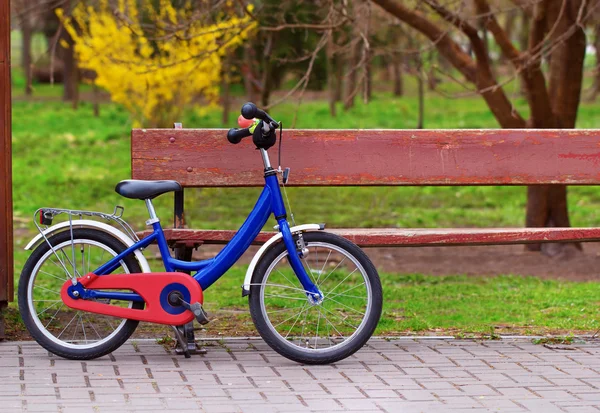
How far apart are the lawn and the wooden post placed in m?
1.14

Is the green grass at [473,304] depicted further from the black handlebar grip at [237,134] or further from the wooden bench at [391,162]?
the black handlebar grip at [237,134]

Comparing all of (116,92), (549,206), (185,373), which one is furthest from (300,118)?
(185,373)

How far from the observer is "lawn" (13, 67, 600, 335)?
6.37 m

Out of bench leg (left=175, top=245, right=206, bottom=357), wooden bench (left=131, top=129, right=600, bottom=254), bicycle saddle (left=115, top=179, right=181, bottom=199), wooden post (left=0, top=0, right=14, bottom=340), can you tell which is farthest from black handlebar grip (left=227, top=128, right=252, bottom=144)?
wooden post (left=0, top=0, right=14, bottom=340)

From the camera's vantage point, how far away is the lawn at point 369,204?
251 inches

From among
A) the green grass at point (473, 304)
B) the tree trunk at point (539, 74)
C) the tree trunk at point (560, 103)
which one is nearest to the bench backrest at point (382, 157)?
the green grass at point (473, 304)

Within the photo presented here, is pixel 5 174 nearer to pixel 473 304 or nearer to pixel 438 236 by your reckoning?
pixel 438 236

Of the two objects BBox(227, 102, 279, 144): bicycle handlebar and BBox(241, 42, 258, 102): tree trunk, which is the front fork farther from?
BBox(241, 42, 258, 102): tree trunk

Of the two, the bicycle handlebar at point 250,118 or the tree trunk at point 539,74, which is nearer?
the bicycle handlebar at point 250,118

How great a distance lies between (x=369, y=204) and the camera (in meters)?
13.6

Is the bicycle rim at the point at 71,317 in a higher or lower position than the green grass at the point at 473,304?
higher

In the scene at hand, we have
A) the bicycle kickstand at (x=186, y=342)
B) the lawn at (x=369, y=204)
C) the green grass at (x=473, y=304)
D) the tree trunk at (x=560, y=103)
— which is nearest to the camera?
the bicycle kickstand at (x=186, y=342)

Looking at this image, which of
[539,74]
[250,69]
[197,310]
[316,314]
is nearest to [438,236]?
[316,314]

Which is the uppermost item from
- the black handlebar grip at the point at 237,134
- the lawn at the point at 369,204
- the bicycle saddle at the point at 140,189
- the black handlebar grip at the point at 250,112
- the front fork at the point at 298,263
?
the black handlebar grip at the point at 250,112
